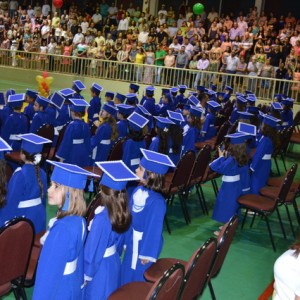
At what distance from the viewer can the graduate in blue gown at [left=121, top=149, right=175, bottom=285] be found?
13.4 feet

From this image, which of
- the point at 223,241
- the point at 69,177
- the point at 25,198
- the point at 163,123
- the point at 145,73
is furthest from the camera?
the point at 145,73

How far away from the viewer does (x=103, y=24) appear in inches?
936

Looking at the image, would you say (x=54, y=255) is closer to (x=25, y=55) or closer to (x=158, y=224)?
(x=158, y=224)

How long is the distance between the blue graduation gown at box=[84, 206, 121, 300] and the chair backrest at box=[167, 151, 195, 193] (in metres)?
2.64

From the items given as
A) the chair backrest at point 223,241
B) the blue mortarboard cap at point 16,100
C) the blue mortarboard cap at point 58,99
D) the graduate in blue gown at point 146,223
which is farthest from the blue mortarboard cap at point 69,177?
the blue mortarboard cap at point 58,99

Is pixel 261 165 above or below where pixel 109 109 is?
below

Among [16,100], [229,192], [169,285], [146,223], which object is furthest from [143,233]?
[16,100]

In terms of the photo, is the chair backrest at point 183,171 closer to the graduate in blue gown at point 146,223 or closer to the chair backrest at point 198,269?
the graduate in blue gown at point 146,223

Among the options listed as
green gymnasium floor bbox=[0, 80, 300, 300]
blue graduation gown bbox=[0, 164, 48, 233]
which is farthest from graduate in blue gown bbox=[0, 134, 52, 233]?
green gymnasium floor bbox=[0, 80, 300, 300]

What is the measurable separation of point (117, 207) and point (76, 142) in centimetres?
409

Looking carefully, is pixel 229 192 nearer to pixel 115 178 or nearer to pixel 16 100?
pixel 115 178

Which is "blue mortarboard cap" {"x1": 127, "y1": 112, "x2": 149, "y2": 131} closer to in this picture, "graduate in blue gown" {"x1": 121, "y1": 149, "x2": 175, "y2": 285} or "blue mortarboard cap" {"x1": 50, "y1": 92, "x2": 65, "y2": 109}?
"graduate in blue gown" {"x1": 121, "y1": 149, "x2": 175, "y2": 285}

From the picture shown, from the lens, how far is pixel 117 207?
349cm

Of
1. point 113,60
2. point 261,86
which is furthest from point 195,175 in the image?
point 113,60
